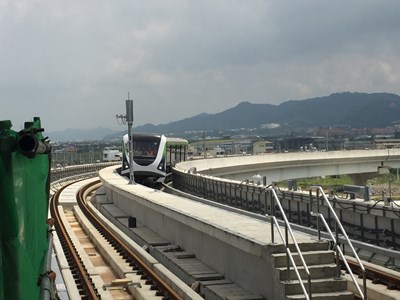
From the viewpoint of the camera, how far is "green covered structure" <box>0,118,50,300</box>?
376 centimetres

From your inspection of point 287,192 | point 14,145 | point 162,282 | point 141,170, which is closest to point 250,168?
point 141,170

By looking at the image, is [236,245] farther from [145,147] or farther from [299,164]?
[299,164]

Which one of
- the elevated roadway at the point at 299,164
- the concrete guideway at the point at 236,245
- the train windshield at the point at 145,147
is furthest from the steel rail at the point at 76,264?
the elevated roadway at the point at 299,164

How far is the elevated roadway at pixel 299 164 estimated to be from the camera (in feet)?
195

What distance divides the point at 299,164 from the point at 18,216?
213 feet

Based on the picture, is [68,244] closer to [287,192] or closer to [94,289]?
[94,289]

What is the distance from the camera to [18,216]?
13.3 ft

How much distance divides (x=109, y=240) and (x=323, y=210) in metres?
6.85

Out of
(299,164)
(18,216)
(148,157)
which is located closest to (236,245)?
(18,216)

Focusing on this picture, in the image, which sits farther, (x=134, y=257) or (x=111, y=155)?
(x=111, y=155)

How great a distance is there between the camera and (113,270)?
561 inches

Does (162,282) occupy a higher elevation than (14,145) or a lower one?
lower

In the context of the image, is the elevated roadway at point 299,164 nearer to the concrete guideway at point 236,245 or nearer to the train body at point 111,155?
the concrete guideway at point 236,245

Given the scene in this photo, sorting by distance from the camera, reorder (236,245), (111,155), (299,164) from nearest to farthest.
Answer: (236,245) → (299,164) → (111,155)
